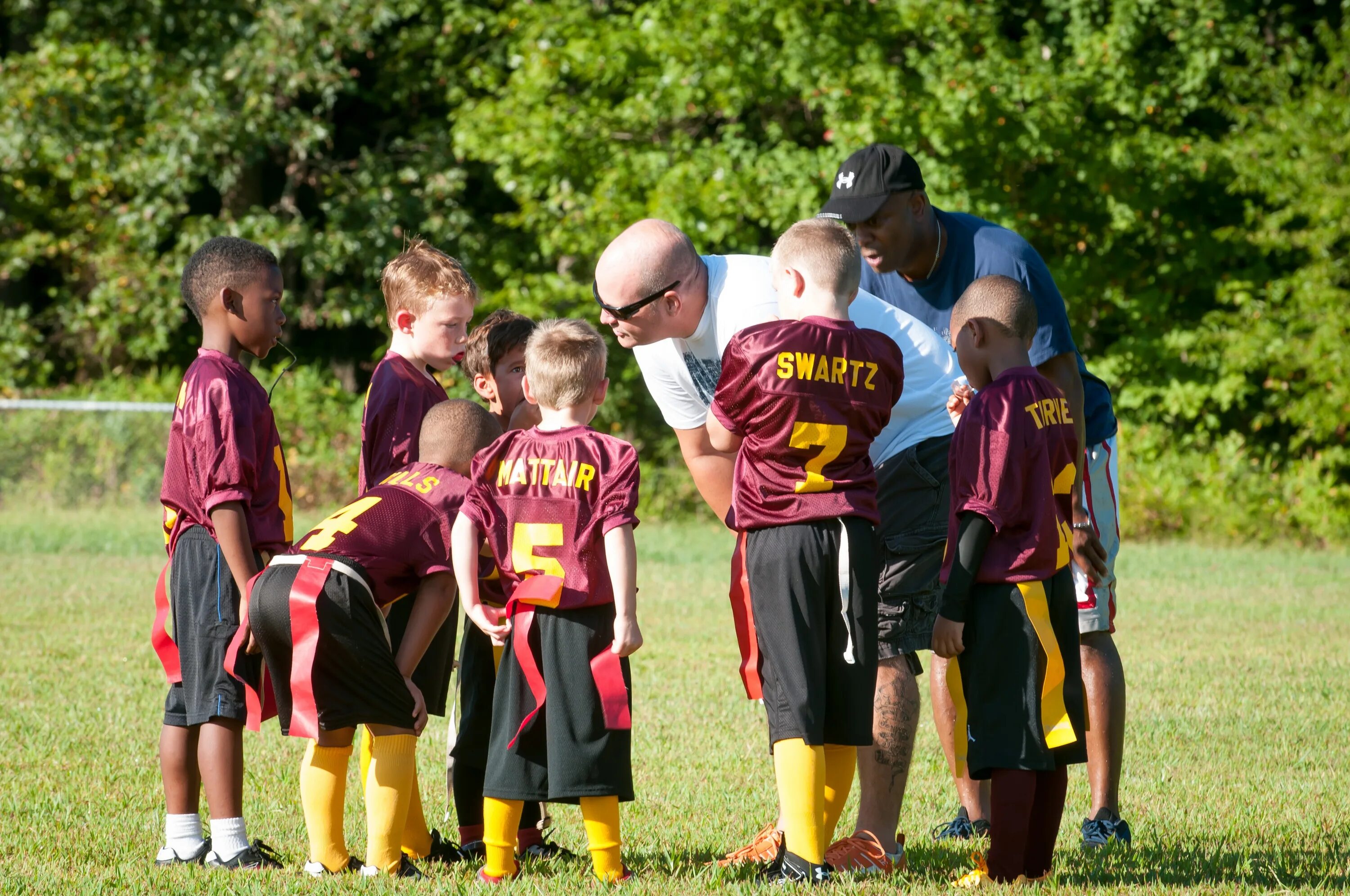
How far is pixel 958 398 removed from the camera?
4.00m

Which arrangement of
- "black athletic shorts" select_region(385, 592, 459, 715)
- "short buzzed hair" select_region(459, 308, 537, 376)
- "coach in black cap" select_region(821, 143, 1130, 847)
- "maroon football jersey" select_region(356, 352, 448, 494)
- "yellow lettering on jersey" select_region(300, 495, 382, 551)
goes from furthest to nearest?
1. "short buzzed hair" select_region(459, 308, 537, 376)
2. "coach in black cap" select_region(821, 143, 1130, 847)
3. "maroon football jersey" select_region(356, 352, 448, 494)
4. "black athletic shorts" select_region(385, 592, 459, 715)
5. "yellow lettering on jersey" select_region(300, 495, 382, 551)

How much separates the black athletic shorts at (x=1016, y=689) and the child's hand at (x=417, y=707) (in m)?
1.48

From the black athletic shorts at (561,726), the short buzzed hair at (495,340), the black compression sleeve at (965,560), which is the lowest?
the black athletic shorts at (561,726)

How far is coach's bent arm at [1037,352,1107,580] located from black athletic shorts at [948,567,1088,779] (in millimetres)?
566

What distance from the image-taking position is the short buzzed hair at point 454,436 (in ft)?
12.4

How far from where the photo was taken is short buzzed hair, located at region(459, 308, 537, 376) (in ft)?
14.1

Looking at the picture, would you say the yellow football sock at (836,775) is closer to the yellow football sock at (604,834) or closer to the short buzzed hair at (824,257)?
the yellow football sock at (604,834)

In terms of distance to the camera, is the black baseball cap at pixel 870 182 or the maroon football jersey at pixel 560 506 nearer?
the maroon football jersey at pixel 560 506

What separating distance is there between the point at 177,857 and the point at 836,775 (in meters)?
1.94

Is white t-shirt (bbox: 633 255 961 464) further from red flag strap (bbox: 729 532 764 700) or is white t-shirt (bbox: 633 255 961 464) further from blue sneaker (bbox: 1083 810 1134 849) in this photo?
blue sneaker (bbox: 1083 810 1134 849)

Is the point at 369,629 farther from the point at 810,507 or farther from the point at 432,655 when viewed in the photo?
the point at 810,507

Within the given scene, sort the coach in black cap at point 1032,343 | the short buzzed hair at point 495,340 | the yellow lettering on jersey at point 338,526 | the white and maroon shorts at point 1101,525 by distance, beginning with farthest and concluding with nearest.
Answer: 1. the white and maroon shorts at point 1101,525
2. the short buzzed hair at point 495,340
3. the coach in black cap at point 1032,343
4. the yellow lettering on jersey at point 338,526

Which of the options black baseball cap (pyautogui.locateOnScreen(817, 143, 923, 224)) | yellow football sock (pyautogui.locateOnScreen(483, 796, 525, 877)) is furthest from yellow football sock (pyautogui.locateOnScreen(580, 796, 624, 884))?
black baseball cap (pyautogui.locateOnScreen(817, 143, 923, 224))

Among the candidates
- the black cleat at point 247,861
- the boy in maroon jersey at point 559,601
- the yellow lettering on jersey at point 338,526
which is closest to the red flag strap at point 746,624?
the boy in maroon jersey at point 559,601
